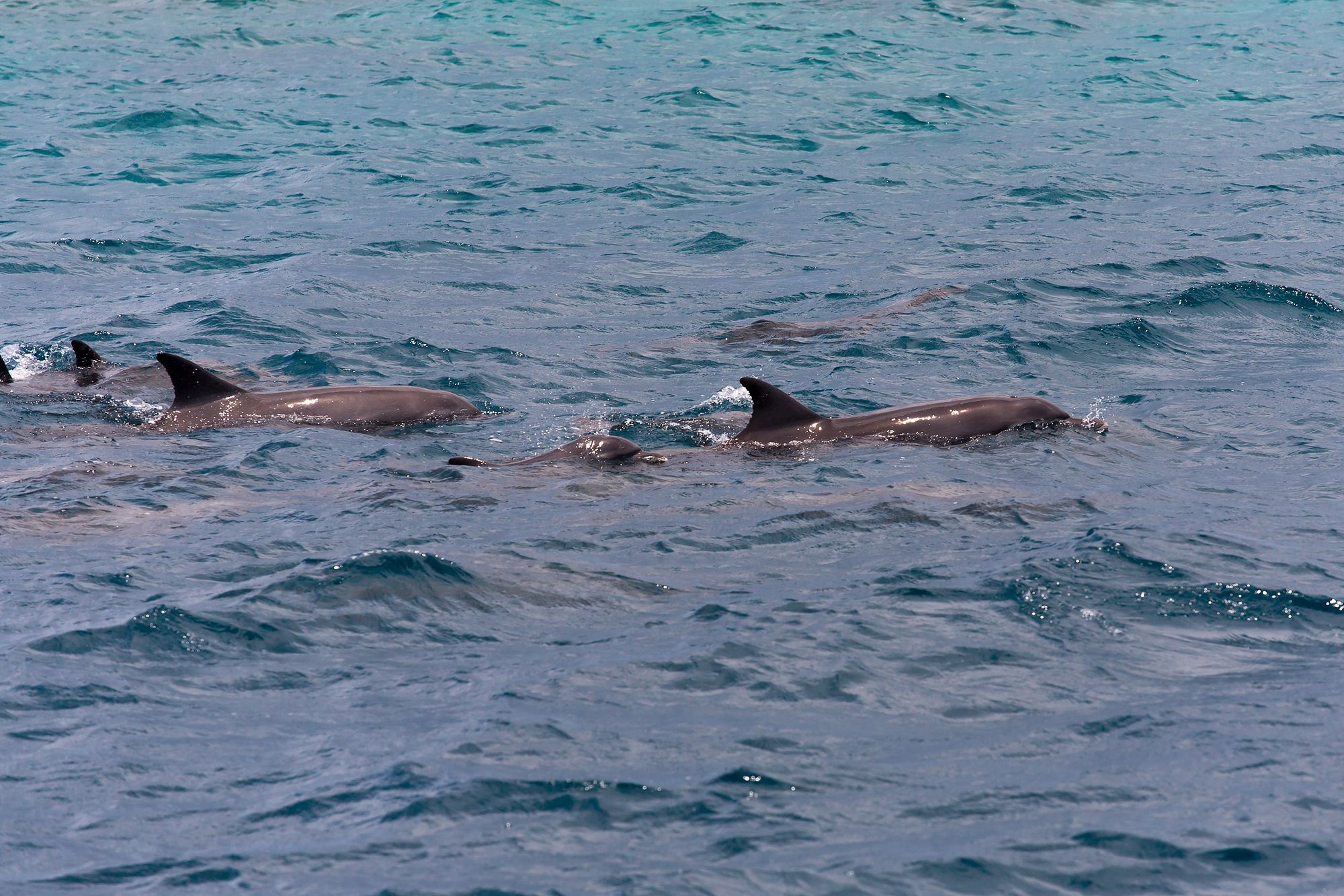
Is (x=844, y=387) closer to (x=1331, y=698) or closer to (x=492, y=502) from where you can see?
(x=492, y=502)

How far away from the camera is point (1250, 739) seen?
677 cm

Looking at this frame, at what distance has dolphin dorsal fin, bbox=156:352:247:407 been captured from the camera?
12.7 metres

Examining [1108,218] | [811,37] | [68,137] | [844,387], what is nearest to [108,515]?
[844,387]

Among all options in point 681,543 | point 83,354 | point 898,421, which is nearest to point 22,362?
point 83,354

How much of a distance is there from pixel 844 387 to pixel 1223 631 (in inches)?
252

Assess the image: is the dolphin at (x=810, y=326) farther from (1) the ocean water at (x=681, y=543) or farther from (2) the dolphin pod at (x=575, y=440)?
(2) the dolphin pod at (x=575, y=440)

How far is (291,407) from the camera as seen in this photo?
506 inches

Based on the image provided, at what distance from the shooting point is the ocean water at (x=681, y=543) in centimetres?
604

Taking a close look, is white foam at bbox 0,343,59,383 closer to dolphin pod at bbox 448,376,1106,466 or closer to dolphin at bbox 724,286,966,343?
dolphin pod at bbox 448,376,1106,466

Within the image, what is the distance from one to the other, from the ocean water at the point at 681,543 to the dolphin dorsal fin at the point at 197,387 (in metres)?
0.81

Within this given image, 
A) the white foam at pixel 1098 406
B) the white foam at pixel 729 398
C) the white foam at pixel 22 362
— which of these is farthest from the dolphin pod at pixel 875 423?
the white foam at pixel 22 362

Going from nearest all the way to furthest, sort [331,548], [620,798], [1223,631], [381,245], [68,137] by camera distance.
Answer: [620,798]
[1223,631]
[331,548]
[381,245]
[68,137]

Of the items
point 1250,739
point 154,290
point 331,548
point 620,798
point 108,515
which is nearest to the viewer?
point 620,798

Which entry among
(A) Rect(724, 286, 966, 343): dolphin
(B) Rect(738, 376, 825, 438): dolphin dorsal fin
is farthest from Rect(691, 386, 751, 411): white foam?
(A) Rect(724, 286, 966, 343): dolphin
